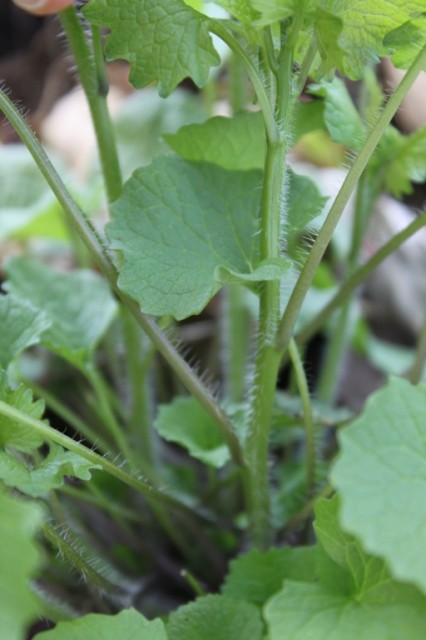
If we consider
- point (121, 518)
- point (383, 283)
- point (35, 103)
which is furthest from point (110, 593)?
point (35, 103)

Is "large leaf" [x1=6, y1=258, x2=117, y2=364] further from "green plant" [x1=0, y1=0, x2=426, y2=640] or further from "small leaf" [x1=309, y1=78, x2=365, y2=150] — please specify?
"small leaf" [x1=309, y1=78, x2=365, y2=150]

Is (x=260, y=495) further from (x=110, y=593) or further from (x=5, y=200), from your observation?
(x=5, y=200)

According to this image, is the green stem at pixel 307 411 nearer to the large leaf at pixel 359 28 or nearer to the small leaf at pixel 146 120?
the large leaf at pixel 359 28

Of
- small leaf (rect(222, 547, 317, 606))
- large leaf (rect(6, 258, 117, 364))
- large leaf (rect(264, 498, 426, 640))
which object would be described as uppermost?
large leaf (rect(264, 498, 426, 640))

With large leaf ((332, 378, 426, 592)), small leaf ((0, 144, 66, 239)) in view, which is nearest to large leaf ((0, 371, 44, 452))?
large leaf ((332, 378, 426, 592))

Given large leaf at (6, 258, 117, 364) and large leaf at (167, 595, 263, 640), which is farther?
large leaf at (6, 258, 117, 364)

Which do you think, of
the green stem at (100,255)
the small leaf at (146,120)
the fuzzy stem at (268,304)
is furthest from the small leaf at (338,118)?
the small leaf at (146,120)

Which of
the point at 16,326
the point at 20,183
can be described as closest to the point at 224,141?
the point at 16,326
